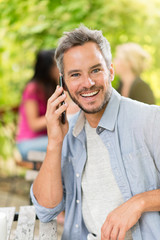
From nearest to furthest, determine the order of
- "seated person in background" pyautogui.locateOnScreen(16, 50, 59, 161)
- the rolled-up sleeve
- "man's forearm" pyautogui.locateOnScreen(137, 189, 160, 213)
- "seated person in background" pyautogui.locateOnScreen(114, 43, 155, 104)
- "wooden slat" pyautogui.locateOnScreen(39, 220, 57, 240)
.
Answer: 1. "man's forearm" pyautogui.locateOnScreen(137, 189, 160, 213)
2. "wooden slat" pyautogui.locateOnScreen(39, 220, 57, 240)
3. the rolled-up sleeve
4. "seated person in background" pyautogui.locateOnScreen(16, 50, 59, 161)
5. "seated person in background" pyautogui.locateOnScreen(114, 43, 155, 104)

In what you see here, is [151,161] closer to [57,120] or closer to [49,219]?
[57,120]

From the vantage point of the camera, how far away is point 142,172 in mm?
1541

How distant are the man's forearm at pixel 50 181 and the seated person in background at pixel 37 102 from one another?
180 centimetres

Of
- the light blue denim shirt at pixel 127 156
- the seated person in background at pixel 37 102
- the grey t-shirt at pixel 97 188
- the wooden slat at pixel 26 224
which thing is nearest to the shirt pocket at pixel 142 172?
the light blue denim shirt at pixel 127 156

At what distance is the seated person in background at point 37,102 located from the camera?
11.8ft

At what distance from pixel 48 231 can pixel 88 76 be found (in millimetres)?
754

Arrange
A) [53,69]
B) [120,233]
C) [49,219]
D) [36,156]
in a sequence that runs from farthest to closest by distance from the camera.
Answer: [53,69], [36,156], [49,219], [120,233]

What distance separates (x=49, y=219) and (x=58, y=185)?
185 millimetres

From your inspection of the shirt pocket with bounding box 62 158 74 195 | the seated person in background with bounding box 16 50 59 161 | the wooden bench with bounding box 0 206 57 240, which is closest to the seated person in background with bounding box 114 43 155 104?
the seated person in background with bounding box 16 50 59 161

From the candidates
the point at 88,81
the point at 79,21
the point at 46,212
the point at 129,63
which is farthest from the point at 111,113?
the point at 79,21

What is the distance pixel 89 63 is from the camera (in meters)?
1.62

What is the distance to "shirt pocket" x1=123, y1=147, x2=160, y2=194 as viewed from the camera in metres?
1.53

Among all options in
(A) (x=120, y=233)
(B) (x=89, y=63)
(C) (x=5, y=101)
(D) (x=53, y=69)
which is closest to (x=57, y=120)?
(B) (x=89, y=63)

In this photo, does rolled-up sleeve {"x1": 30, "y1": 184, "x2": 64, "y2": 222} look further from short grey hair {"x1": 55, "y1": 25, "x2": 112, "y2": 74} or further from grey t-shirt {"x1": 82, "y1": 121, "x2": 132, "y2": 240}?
short grey hair {"x1": 55, "y1": 25, "x2": 112, "y2": 74}
